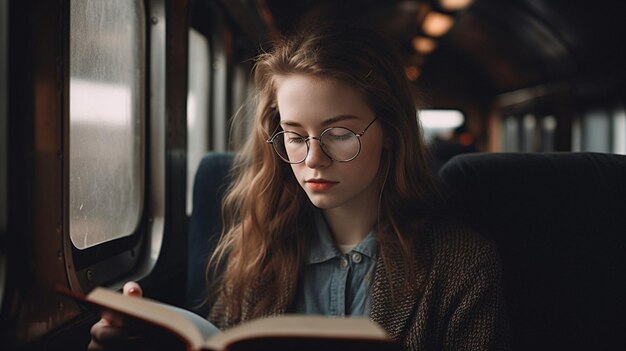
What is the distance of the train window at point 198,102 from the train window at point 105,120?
933mm

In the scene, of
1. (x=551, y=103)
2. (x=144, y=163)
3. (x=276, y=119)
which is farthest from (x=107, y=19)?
(x=551, y=103)

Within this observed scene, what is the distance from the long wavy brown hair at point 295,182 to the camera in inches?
52.6

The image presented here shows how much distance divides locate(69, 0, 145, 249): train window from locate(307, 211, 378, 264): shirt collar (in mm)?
566

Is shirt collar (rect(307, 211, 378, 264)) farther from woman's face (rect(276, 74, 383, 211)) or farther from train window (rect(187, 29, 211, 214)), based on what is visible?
train window (rect(187, 29, 211, 214))

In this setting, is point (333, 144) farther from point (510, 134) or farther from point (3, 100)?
point (510, 134)

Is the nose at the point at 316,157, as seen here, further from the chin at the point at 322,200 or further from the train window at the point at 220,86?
the train window at the point at 220,86

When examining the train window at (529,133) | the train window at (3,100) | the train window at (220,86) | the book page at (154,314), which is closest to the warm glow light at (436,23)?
the train window at (529,133)

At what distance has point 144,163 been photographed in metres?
1.94

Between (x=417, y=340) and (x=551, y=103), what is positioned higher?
(x=551, y=103)

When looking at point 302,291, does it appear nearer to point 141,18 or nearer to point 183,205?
point 183,205

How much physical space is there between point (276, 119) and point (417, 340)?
0.60 metres

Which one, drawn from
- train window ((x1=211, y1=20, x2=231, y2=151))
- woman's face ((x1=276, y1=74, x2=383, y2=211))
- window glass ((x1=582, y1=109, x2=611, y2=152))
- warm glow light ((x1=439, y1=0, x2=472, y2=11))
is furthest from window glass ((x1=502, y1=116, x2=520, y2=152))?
woman's face ((x1=276, y1=74, x2=383, y2=211))

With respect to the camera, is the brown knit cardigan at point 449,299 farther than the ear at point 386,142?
No

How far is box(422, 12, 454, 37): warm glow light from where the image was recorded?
8109 mm
